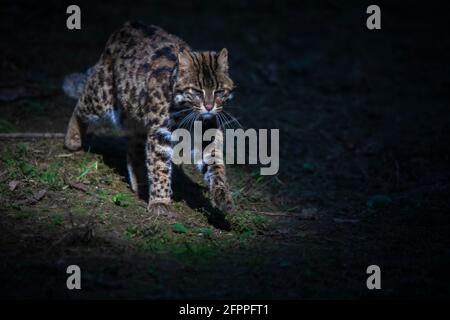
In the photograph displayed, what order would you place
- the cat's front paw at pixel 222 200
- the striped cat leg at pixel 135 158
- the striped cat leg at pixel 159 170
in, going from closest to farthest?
the cat's front paw at pixel 222 200 < the striped cat leg at pixel 159 170 < the striped cat leg at pixel 135 158

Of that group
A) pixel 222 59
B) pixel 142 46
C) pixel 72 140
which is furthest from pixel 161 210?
pixel 142 46

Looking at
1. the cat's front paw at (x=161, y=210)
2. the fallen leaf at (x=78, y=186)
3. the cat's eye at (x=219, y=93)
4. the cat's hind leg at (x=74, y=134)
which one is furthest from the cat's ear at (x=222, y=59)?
the cat's hind leg at (x=74, y=134)

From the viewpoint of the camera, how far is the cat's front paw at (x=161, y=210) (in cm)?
678

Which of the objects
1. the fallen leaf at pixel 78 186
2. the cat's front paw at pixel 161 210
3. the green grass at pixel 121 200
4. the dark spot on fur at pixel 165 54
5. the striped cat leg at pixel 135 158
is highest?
the dark spot on fur at pixel 165 54

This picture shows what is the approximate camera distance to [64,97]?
940cm

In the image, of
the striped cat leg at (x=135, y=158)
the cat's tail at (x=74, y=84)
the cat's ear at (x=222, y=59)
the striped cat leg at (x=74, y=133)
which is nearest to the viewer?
the cat's ear at (x=222, y=59)

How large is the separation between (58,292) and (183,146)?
8.25 ft

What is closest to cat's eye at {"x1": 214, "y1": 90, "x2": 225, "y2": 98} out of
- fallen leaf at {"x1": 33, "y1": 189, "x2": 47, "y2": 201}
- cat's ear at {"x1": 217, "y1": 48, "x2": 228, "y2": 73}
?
cat's ear at {"x1": 217, "y1": 48, "x2": 228, "y2": 73}

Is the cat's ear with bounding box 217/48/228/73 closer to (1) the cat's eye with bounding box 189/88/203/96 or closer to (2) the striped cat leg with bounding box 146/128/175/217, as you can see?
(1) the cat's eye with bounding box 189/88/203/96

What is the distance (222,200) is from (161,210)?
0.64 metres

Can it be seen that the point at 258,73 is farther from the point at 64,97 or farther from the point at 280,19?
the point at 64,97

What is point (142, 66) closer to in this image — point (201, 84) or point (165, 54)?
point (165, 54)

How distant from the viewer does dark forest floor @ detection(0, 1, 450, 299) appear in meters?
5.58

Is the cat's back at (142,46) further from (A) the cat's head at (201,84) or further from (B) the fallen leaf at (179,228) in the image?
(B) the fallen leaf at (179,228)
